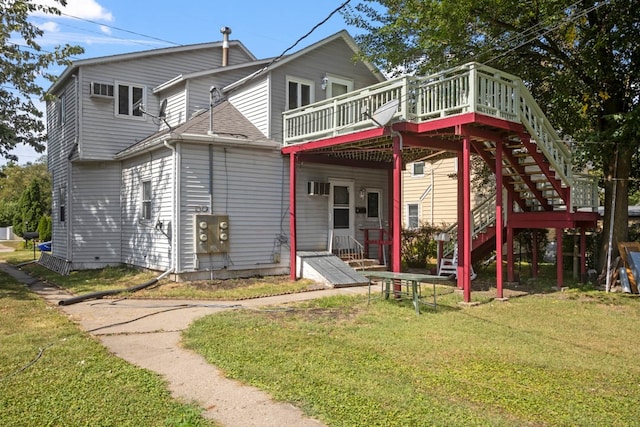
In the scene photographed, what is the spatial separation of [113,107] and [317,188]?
7088 millimetres

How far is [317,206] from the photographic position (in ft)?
46.1

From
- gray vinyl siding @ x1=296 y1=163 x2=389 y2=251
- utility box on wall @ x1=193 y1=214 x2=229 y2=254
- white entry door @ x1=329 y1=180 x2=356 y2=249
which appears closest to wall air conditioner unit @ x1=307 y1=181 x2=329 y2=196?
gray vinyl siding @ x1=296 y1=163 x2=389 y2=251

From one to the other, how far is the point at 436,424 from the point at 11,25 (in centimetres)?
1482

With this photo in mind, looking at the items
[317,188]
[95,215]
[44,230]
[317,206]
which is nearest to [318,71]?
[317,188]

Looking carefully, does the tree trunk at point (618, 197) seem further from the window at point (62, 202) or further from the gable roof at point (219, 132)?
the window at point (62, 202)

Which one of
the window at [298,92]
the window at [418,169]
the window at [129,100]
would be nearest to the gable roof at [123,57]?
the window at [129,100]

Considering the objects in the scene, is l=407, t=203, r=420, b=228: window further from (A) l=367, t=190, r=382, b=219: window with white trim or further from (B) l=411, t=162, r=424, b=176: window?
(A) l=367, t=190, r=382, b=219: window with white trim

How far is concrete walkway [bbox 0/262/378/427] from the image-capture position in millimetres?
4117

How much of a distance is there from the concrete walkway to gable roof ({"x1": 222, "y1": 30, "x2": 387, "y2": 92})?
6.51m

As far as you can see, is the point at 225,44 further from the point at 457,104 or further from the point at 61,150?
the point at 457,104

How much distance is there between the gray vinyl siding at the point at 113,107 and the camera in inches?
571

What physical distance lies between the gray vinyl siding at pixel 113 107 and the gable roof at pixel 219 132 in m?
0.71

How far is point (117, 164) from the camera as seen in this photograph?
15266 mm

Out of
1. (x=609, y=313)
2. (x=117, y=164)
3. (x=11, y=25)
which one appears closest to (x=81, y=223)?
(x=117, y=164)
